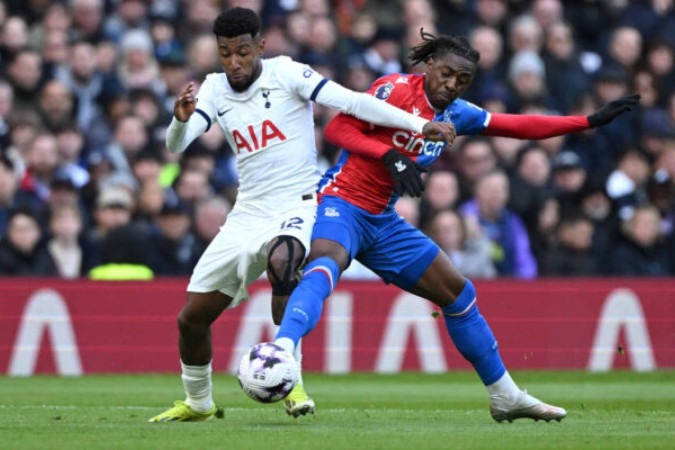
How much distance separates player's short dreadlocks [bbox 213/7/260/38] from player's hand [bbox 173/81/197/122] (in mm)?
459

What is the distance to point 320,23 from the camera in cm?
1791

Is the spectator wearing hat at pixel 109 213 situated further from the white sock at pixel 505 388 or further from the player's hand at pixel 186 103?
the white sock at pixel 505 388

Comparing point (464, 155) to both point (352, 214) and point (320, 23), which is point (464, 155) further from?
point (352, 214)

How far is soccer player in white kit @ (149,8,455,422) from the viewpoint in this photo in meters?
9.49

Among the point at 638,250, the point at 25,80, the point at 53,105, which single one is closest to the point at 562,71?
the point at 638,250

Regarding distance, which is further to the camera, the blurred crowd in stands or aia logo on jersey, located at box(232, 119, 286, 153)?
the blurred crowd in stands

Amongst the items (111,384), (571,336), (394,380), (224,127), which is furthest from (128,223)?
(224,127)

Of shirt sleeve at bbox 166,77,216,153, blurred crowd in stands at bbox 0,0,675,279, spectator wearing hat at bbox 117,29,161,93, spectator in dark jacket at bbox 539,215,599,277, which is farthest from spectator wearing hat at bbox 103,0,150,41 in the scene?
shirt sleeve at bbox 166,77,216,153

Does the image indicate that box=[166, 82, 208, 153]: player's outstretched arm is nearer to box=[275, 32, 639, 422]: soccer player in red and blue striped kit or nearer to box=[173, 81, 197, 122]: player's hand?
box=[173, 81, 197, 122]: player's hand

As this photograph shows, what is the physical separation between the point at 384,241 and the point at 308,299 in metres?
0.97

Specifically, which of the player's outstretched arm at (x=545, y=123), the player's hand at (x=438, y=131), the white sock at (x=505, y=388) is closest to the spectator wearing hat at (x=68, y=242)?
the player's outstretched arm at (x=545, y=123)

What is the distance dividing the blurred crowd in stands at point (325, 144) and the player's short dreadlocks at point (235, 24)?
599 centimetres

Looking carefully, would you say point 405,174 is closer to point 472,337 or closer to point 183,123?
point 472,337

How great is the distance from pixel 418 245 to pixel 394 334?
19.7 feet
